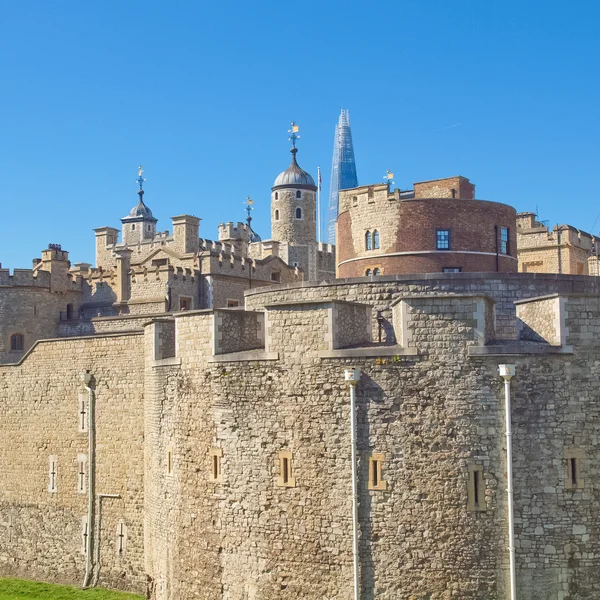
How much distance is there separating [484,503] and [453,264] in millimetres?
11819

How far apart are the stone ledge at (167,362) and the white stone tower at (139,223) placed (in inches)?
2501

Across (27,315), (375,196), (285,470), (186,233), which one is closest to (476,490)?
(285,470)

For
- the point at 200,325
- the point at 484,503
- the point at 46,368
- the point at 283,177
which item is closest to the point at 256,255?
the point at 283,177

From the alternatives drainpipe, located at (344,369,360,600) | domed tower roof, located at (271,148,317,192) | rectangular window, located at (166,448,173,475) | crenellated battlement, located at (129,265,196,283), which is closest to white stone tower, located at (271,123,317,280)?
domed tower roof, located at (271,148,317,192)

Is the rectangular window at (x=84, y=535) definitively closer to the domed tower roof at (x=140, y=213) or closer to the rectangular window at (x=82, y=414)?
the rectangular window at (x=82, y=414)

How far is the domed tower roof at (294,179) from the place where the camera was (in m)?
66.1

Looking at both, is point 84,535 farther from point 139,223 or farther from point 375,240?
point 139,223

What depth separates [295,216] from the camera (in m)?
65.1

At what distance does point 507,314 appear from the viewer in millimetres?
19109

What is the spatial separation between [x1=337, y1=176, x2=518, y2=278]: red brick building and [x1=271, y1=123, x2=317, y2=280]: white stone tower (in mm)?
32791

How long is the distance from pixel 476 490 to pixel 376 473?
1779 mm

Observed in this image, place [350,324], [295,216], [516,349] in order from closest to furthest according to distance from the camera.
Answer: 1. [516,349]
2. [350,324]
3. [295,216]

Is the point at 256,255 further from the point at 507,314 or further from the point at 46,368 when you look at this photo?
the point at 507,314

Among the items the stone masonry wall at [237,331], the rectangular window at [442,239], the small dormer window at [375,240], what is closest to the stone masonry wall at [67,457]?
the stone masonry wall at [237,331]
